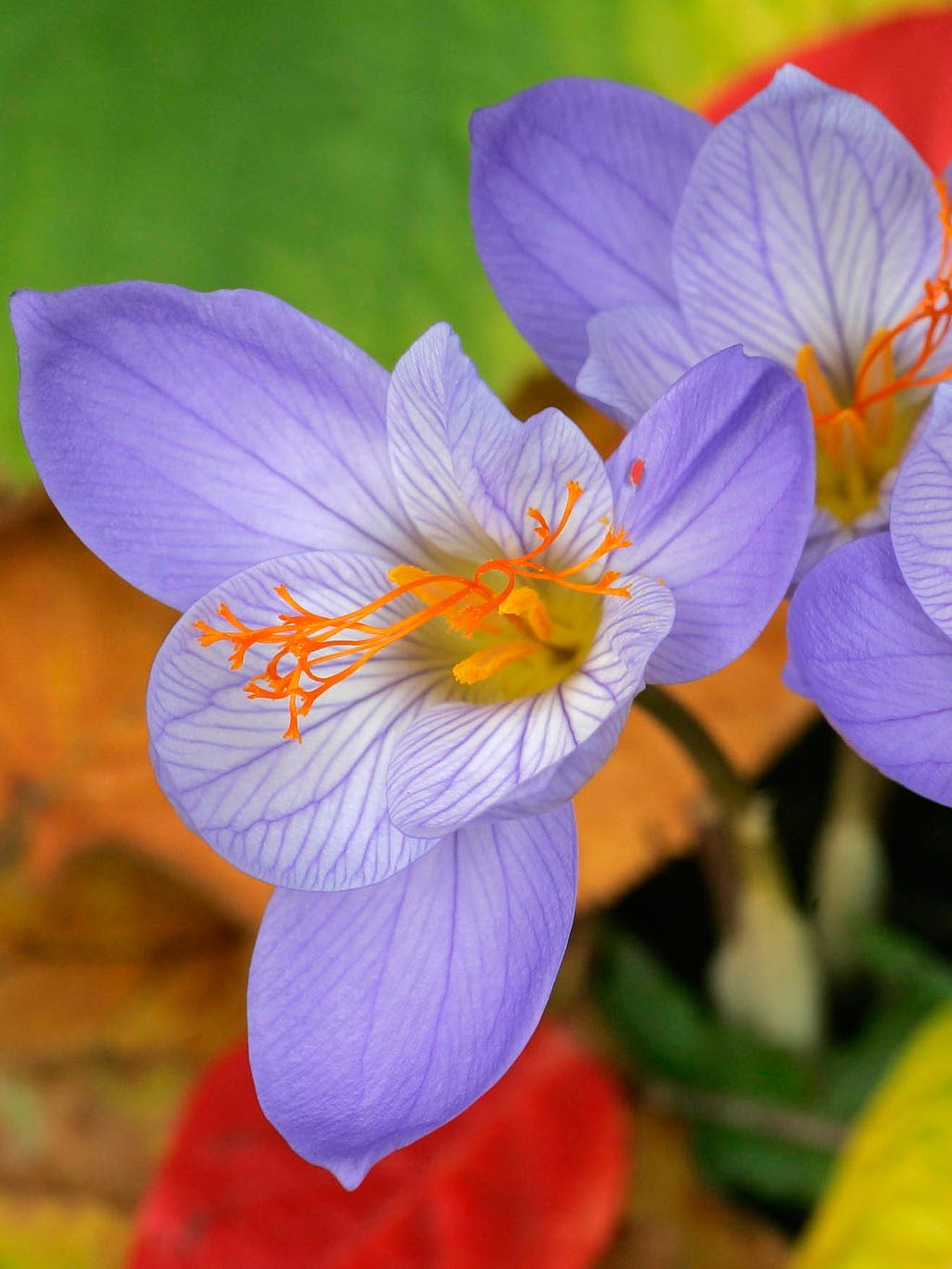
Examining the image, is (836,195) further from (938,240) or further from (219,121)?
(219,121)

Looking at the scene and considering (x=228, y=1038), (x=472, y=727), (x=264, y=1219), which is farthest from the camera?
(x=228, y=1038)

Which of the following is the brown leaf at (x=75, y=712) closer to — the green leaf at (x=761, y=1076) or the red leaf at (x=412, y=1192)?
the red leaf at (x=412, y=1192)

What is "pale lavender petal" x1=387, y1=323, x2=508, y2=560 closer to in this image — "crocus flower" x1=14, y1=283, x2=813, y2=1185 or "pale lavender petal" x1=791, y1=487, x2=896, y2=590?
"crocus flower" x1=14, y1=283, x2=813, y2=1185

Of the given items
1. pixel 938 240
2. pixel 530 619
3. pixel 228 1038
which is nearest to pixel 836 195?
pixel 938 240

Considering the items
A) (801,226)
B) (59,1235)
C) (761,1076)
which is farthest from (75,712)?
(801,226)

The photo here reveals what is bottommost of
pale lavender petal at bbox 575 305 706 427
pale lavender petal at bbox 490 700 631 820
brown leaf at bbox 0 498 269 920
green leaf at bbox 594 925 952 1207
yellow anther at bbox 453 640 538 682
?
green leaf at bbox 594 925 952 1207

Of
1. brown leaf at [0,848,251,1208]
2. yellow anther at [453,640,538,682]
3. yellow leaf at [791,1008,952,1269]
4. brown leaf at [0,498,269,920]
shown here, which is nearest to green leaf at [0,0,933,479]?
brown leaf at [0,498,269,920]
